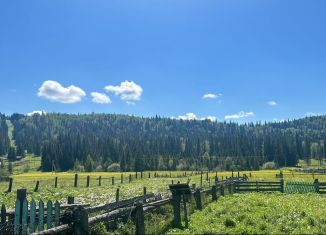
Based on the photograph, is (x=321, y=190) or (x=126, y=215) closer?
(x=126, y=215)

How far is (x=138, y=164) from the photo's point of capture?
166500 mm

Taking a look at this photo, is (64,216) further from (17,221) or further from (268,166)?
(268,166)

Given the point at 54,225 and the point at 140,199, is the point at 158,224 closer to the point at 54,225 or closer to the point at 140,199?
the point at 140,199

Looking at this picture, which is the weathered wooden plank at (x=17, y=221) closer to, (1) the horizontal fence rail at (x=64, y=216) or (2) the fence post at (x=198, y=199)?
(1) the horizontal fence rail at (x=64, y=216)

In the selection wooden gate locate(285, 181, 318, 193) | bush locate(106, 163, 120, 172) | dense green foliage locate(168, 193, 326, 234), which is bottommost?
dense green foliage locate(168, 193, 326, 234)

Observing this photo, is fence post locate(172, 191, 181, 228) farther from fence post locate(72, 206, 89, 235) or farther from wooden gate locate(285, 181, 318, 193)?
wooden gate locate(285, 181, 318, 193)

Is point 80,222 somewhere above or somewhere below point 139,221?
above

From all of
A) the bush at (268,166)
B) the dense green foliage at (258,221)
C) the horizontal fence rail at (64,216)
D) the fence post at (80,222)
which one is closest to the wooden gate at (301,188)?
the dense green foliage at (258,221)

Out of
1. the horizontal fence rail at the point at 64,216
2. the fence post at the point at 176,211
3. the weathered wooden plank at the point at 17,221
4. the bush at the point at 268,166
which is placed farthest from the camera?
the bush at the point at 268,166

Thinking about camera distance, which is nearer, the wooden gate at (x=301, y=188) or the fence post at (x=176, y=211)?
the fence post at (x=176, y=211)

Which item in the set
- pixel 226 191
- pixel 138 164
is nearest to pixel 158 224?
pixel 226 191

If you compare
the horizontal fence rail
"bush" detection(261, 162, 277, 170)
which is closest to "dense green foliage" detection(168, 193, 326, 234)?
the horizontal fence rail

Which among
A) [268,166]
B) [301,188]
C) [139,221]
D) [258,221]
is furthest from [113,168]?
[139,221]

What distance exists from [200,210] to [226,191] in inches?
558
